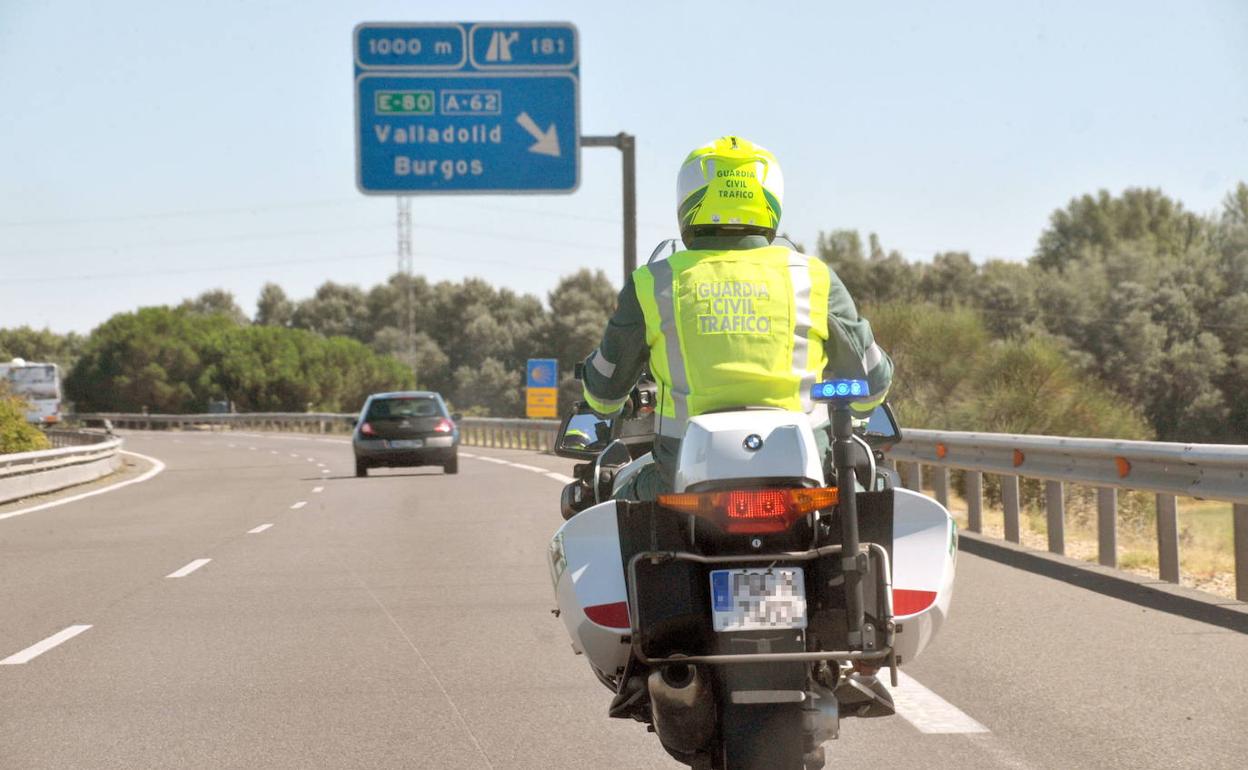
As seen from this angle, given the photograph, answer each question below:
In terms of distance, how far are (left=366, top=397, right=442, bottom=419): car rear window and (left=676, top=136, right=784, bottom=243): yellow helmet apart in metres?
24.0

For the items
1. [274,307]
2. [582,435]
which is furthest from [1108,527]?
[274,307]

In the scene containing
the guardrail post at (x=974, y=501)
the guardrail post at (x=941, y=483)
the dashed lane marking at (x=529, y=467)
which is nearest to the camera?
the guardrail post at (x=974, y=501)

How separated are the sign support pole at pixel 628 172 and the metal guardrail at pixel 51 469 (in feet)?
29.4

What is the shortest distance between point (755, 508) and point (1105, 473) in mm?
8166

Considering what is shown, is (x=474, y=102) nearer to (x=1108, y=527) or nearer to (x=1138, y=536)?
(x=1138, y=536)

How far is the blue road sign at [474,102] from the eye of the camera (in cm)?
2517

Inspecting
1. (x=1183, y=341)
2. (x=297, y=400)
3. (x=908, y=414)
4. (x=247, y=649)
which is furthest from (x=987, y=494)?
(x=297, y=400)

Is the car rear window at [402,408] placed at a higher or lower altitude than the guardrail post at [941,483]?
higher

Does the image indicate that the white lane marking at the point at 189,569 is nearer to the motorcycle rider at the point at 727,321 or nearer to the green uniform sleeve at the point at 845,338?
the motorcycle rider at the point at 727,321

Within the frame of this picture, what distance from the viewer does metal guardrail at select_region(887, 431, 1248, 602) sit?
386 inches

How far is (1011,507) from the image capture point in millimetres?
13789

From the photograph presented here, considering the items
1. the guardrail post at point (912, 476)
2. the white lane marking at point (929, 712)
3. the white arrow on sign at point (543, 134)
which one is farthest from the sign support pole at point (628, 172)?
the white lane marking at point (929, 712)

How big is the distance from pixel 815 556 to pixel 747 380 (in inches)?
23.9

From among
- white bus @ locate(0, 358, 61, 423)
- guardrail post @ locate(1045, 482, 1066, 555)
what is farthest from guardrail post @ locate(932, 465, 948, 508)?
white bus @ locate(0, 358, 61, 423)
